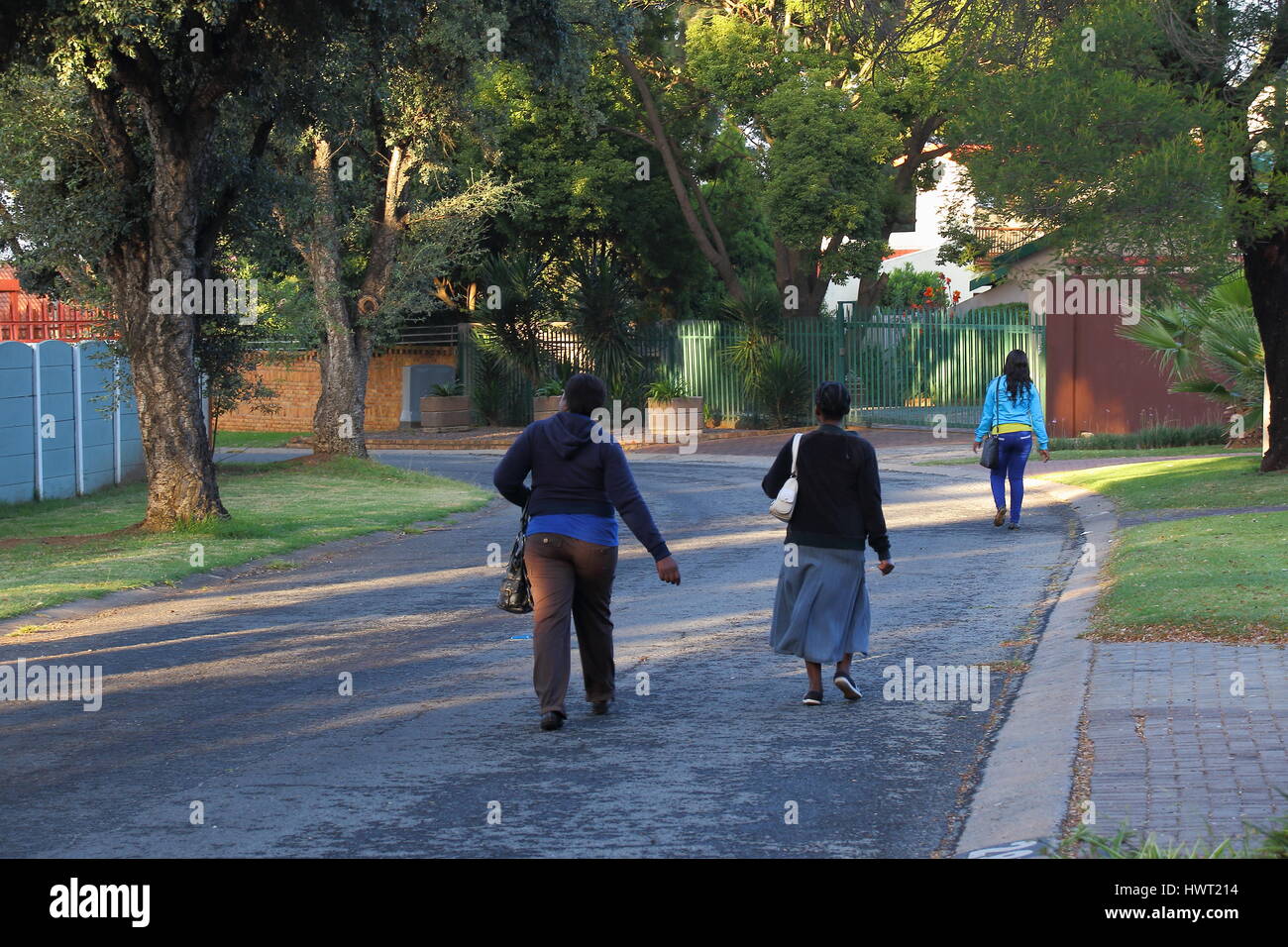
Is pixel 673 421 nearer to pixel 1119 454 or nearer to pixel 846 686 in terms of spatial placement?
pixel 1119 454

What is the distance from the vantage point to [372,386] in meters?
38.5

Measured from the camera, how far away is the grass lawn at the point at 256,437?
109 feet

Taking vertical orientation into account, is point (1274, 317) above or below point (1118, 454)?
above

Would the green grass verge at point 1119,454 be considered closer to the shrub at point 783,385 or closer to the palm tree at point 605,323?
the shrub at point 783,385

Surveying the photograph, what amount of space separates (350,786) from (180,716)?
6.19 ft

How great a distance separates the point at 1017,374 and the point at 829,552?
777cm

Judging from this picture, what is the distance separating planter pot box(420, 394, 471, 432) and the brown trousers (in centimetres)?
2856

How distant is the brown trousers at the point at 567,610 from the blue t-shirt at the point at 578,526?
27 millimetres

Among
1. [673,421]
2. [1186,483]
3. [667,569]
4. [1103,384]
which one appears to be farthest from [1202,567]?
[673,421]

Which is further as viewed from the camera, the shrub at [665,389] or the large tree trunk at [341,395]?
the shrub at [665,389]
